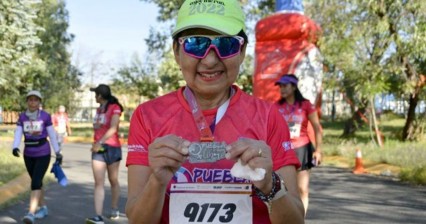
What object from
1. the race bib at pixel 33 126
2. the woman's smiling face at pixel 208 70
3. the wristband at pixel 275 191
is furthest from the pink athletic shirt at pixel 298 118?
the wristband at pixel 275 191

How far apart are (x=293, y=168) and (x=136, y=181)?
58 cm

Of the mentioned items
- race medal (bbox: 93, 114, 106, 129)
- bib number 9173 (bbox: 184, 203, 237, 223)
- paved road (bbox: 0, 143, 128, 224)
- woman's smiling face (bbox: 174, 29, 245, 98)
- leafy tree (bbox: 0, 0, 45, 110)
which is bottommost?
paved road (bbox: 0, 143, 128, 224)

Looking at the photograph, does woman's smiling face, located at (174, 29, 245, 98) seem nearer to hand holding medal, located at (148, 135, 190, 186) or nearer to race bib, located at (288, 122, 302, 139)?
hand holding medal, located at (148, 135, 190, 186)

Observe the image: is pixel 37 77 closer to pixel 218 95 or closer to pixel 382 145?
pixel 382 145

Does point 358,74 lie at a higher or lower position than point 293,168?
higher

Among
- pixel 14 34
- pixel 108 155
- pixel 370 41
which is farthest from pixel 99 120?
pixel 370 41

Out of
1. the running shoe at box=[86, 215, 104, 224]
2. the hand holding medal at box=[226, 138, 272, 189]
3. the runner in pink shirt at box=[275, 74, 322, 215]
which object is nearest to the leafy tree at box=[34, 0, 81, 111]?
the running shoe at box=[86, 215, 104, 224]

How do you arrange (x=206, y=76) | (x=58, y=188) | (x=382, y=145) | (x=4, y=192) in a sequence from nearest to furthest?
(x=206, y=76)
(x=4, y=192)
(x=58, y=188)
(x=382, y=145)

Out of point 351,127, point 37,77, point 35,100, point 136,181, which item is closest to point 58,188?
point 35,100

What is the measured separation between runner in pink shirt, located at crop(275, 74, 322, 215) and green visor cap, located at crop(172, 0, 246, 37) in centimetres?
522

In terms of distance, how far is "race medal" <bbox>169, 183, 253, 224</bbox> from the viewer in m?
2.13

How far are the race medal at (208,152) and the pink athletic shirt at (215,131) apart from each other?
0.12 m

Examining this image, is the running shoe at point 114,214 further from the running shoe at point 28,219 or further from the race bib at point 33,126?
the race bib at point 33,126

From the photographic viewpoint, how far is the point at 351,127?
28.4 m
